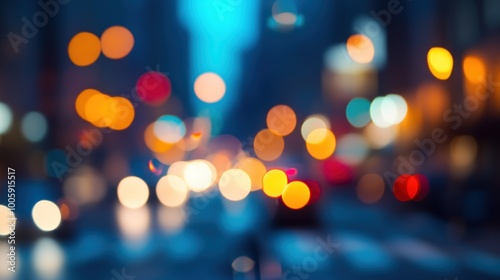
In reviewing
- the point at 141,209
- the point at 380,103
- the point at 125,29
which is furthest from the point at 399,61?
the point at 125,29

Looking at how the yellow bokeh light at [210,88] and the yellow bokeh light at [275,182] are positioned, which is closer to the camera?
the yellow bokeh light at [275,182]

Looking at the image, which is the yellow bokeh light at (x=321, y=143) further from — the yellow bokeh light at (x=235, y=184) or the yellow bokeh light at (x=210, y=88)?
the yellow bokeh light at (x=210, y=88)

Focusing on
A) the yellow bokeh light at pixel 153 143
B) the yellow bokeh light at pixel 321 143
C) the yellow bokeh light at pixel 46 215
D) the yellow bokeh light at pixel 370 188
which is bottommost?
the yellow bokeh light at pixel 370 188

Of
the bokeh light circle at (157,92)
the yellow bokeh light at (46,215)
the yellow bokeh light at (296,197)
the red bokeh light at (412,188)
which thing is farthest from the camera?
the bokeh light circle at (157,92)

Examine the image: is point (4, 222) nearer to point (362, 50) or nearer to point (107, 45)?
point (362, 50)

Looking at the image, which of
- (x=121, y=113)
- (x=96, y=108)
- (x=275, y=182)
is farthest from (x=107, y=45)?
(x=275, y=182)

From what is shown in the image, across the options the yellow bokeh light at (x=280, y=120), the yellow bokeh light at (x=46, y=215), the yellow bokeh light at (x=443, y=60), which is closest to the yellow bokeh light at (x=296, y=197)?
the yellow bokeh light at (x=443, y=60)

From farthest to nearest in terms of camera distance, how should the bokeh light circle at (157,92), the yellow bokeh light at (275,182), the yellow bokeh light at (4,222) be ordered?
the bokeh light circle at (157,92)
the yellow bokeh light at (275,182)
the yellow bokeh light at (4,222)
